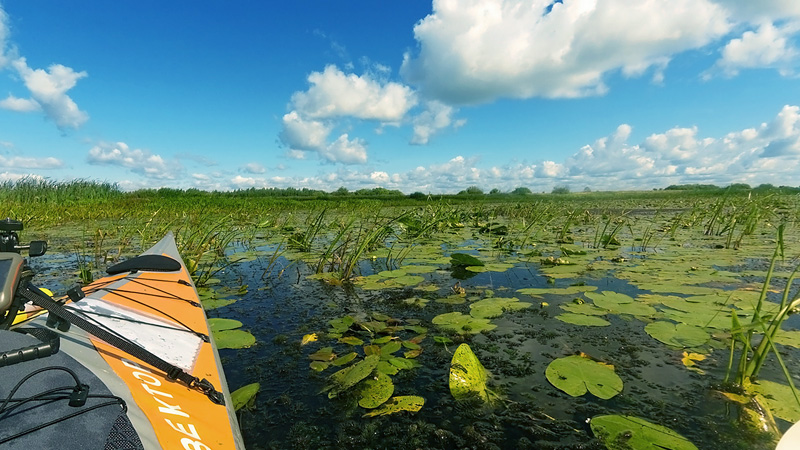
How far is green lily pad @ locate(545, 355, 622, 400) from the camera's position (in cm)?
147

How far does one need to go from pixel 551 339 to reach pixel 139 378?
189cm

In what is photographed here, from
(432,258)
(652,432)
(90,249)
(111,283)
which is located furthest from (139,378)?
(90,249)

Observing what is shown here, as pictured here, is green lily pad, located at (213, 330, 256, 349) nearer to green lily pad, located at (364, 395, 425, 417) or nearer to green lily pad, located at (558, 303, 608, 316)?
green lily pad, located at (364, 395, 425, 417)

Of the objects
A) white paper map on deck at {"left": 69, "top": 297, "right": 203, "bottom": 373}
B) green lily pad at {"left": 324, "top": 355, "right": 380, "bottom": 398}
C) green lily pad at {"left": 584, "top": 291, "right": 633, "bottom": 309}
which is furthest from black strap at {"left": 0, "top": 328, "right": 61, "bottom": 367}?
green lily pad at {"left": 584, "top": 291, "right": 633, "bottom": 309}

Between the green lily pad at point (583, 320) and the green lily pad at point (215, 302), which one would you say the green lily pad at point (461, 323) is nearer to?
the green lily pad at point (583, 320)

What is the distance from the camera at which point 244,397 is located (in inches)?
57.3

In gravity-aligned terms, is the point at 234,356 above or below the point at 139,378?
below

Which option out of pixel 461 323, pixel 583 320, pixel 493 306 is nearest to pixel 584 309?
pixel 583 320

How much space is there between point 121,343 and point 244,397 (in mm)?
529

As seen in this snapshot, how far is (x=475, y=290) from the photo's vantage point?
10.1 ft

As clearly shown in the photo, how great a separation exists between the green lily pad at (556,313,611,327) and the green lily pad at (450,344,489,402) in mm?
970

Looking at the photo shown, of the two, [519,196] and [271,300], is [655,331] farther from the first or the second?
[519,196]

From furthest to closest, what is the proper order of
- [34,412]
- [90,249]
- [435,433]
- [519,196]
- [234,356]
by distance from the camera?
[519,196] → [90,249] → [234,356] → [435,433] → [34,412]

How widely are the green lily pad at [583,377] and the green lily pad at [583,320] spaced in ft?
1.73
